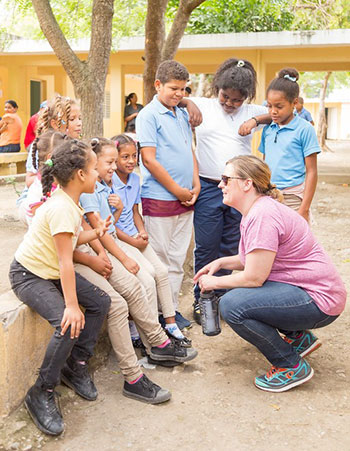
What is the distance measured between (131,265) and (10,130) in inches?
348

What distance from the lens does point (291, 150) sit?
3.90 metres

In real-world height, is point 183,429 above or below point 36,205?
below

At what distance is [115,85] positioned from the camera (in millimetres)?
14953

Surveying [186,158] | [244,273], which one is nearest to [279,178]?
[186,158]

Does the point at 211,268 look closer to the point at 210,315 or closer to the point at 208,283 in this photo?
the point at 208,283

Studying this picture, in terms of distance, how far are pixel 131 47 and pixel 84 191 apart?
11.4m

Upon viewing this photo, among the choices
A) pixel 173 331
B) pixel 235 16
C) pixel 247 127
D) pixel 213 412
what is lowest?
pixel 213 412

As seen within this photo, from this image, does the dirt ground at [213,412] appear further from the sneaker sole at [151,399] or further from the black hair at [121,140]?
the black hair at [121,140]

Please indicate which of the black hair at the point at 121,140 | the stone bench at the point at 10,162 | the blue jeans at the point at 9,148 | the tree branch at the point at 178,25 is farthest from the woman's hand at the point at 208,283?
the blue jeans at the point at 9,148

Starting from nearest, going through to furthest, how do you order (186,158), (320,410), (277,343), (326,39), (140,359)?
1. (320,410)
2. (277,343)
3. (140,359)
4. (186,158)
5. (326,39)

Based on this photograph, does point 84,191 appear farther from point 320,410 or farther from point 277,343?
point 320,410

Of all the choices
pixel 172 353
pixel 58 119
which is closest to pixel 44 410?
pixel 172 353

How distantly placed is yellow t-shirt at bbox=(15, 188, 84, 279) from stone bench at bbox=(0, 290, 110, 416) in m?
0.21

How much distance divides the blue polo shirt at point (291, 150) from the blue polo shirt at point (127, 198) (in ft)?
3.23
